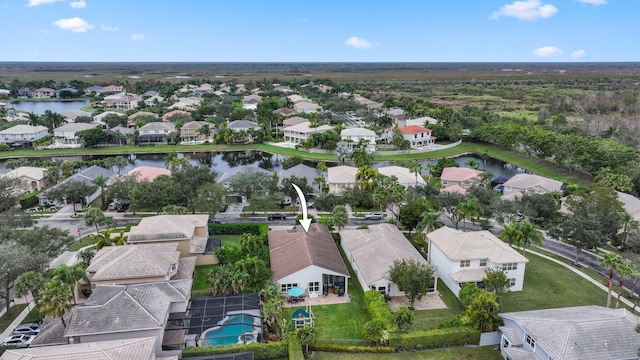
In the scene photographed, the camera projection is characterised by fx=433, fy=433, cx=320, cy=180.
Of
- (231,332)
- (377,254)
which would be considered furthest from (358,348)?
(377,254)

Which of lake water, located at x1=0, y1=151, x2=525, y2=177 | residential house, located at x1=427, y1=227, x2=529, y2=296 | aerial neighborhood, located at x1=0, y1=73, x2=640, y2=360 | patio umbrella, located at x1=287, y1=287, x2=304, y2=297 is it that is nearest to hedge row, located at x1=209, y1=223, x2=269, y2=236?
aerial neighborhood, located at x1=0, y1=73, x2=640, y2=360

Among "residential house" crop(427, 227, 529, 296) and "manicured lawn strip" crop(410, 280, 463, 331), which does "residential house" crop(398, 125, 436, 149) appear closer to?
"residential house" crop(427, 227, 529, 296)

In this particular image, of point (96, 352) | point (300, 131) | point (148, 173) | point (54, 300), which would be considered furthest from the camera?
point (300, 131)

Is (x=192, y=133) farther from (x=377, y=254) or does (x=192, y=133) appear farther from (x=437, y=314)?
(x=437, y=314)

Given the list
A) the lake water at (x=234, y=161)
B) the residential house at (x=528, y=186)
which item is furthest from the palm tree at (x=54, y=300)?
the lake water at (x=234, y=161)

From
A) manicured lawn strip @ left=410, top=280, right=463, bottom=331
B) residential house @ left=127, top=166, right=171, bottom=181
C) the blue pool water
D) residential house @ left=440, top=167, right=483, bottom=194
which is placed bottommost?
manicured lawn strip @ left=410, top=280, right=463, bottom=331

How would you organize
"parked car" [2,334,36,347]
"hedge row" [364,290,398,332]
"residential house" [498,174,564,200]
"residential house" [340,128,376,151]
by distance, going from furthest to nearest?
1. "residential house" [340,128,376,151]
2. "residential house" [498,174,564,200]
3. "hedge row" [364,290,398,332]
4. "parked car" [2,334,36,347]

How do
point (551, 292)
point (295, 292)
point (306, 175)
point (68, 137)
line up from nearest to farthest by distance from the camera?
point (295, 292) → point (551, 292) → point (306, 175) → point (68, 137)
